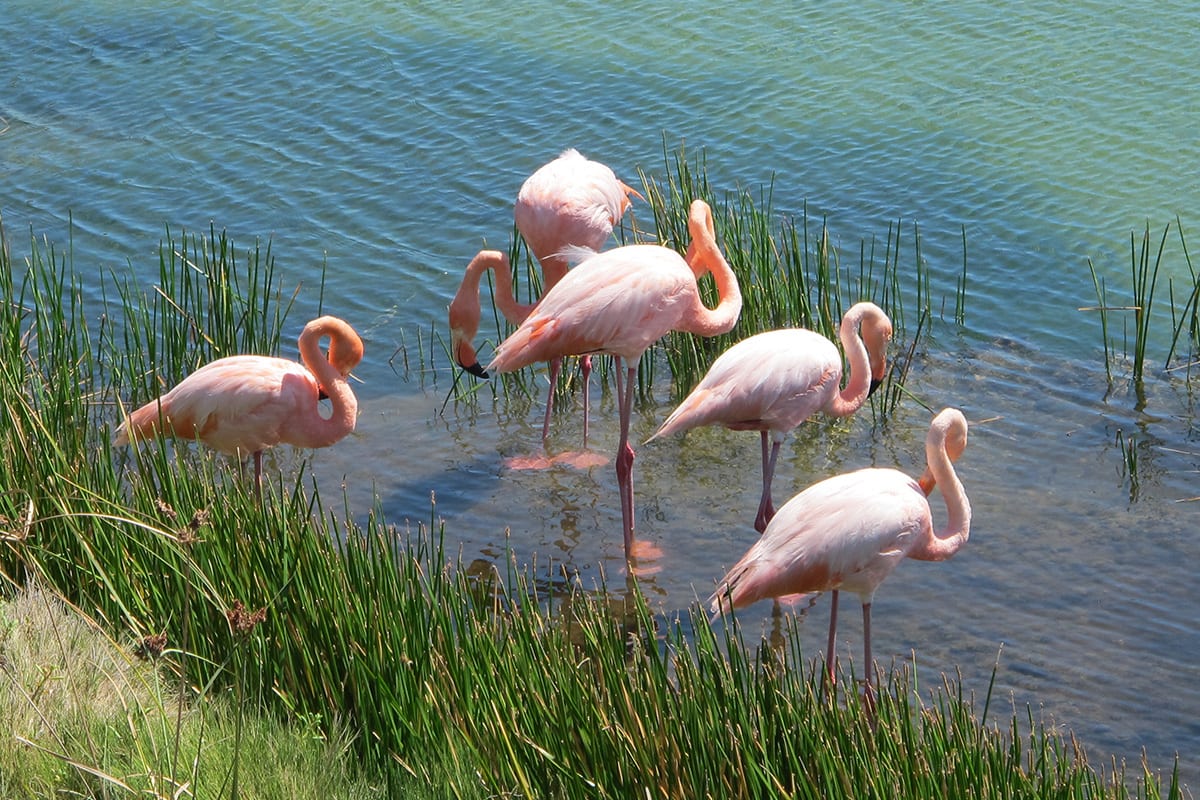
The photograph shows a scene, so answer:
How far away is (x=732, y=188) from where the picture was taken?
33.5 feet

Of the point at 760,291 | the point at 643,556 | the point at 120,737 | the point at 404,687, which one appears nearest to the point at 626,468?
the point at 643,556

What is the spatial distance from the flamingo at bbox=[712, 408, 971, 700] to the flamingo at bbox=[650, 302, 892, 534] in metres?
0.78

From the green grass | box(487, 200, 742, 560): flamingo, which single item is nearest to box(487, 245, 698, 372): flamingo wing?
box(487, 200, 742, 560): flamingo

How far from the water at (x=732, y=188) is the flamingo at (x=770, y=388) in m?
0.67

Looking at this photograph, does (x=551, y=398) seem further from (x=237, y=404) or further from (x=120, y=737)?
(x=120, y=737)

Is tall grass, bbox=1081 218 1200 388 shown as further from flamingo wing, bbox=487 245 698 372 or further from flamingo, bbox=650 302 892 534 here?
flamingo wing, bbox=487 245 698 372

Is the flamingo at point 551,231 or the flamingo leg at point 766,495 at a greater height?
the flamingo at point 551,231

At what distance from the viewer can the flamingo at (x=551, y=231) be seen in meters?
7.27

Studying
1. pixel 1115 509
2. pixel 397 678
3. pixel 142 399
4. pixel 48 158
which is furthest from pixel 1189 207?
pixel 48 158

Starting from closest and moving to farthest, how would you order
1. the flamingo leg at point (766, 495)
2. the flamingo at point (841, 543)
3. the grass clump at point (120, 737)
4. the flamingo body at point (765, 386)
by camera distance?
the grass clump at point (120, 737), the flamingo at point (841, 543), the flamingo body at point (765, 386), the flamingo leg at point (766, 495)

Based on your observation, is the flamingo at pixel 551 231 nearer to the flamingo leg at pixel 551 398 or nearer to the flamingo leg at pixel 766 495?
the flamingo leg at pixel 551 398

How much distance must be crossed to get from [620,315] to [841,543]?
1813mm

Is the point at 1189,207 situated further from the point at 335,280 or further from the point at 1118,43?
the point at 335,280

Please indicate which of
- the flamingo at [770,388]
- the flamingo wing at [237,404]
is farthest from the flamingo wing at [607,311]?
the flamingo wing at [237,404]
